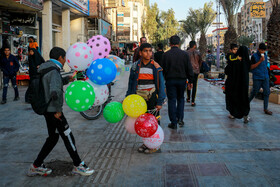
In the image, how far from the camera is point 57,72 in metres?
3.55

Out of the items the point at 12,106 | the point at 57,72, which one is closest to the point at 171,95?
the point at 57,72

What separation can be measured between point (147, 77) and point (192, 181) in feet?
6.00

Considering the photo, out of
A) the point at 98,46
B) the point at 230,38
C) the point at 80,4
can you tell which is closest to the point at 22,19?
the point at 80,4

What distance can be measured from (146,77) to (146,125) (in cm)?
94

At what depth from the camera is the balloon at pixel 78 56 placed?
12.9 feet

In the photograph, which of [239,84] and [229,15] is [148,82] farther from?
[229,15]

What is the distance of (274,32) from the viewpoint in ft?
40.7

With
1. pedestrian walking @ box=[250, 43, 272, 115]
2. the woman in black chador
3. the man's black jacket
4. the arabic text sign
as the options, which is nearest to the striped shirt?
the man's black jacket

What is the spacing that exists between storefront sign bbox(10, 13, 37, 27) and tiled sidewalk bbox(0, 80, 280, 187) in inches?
324

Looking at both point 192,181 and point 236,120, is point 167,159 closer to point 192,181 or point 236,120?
Answer: point 192,181

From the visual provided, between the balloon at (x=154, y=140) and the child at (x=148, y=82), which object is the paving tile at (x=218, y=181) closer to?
the balloon at (x=154, y=140)

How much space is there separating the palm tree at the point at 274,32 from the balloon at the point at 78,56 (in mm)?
10674

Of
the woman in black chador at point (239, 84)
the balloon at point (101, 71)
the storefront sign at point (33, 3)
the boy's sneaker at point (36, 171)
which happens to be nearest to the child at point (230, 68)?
the woman in black chador at point (239, 84)

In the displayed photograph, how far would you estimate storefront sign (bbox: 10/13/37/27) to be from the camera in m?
14.0
